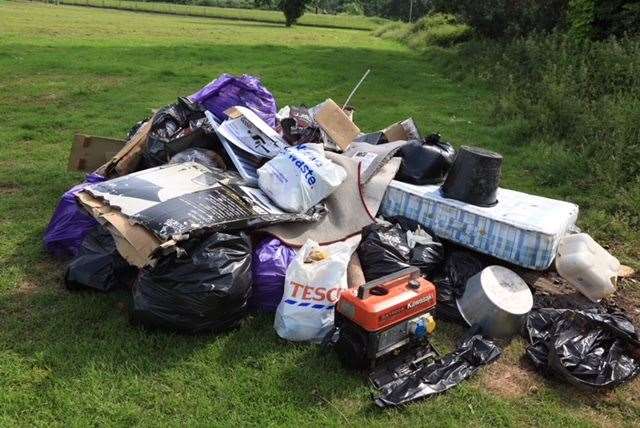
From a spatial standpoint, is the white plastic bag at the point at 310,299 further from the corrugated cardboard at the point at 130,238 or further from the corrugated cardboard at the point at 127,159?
the corrugated cardboard at the point at 127,159


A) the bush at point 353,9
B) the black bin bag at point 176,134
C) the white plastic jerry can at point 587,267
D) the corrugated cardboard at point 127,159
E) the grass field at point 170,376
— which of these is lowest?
the bush at point 353,9

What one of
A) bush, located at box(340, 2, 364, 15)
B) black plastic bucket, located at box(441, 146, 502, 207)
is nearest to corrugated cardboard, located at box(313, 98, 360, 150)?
black plastic bucket, located at box(441, 146, 502, 207)

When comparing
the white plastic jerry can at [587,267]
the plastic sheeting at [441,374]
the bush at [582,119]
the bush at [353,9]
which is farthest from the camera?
the bush at [353,9]

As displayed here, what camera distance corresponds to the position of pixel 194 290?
9.12 ft

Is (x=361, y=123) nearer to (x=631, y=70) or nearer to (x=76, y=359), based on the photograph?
(x=631, y=70)

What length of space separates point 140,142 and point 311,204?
5.43 feet

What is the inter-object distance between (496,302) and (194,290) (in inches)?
66.0

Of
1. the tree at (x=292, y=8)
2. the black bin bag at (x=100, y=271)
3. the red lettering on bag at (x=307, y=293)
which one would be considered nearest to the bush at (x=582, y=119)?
the red lettering on bag at (x=307, y=293)

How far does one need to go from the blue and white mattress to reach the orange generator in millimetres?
881

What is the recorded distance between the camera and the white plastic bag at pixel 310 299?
2.89m

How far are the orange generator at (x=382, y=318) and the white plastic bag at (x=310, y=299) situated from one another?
0.61ft

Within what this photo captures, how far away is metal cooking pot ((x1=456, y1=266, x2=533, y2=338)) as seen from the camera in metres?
2.99

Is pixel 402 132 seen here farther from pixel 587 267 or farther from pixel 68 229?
pixel 68 229

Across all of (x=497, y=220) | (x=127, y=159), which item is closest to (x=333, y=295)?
(x=497, y=220)
